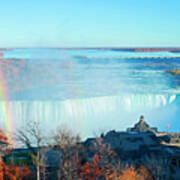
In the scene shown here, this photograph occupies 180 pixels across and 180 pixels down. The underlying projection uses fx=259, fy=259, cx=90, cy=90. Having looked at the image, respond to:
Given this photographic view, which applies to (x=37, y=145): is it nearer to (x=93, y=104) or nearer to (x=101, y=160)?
(x=101, y=160)

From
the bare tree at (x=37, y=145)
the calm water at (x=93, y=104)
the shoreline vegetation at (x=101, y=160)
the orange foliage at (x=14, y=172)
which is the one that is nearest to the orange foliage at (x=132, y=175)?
the shoreline vegetation at (x=101, y=160)

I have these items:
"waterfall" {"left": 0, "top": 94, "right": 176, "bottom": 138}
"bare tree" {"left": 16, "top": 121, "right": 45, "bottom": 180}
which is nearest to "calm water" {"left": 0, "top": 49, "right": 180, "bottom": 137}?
"waterfall" {"left": 0, "top": 94, "right": 176, "bottom": 138}

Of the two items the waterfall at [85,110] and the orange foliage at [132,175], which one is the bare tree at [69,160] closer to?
the orange foliage at [132,175]

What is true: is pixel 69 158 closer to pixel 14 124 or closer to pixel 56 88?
pixel 14 124

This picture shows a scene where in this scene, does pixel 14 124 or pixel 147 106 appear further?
pixel 147 106

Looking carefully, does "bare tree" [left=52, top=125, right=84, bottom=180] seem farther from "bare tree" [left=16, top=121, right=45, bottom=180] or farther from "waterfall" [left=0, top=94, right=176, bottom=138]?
"waterfall" [left=0, top=94, right=176, bottom=138]

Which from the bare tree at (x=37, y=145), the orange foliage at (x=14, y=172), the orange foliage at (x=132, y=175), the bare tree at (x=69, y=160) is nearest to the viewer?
the orange foliage at (x=132, y=175)

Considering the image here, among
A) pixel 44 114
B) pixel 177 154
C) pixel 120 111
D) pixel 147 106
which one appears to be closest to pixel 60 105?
pixel 44 114

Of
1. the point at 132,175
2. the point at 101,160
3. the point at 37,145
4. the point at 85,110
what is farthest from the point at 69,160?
the point at 85,110
